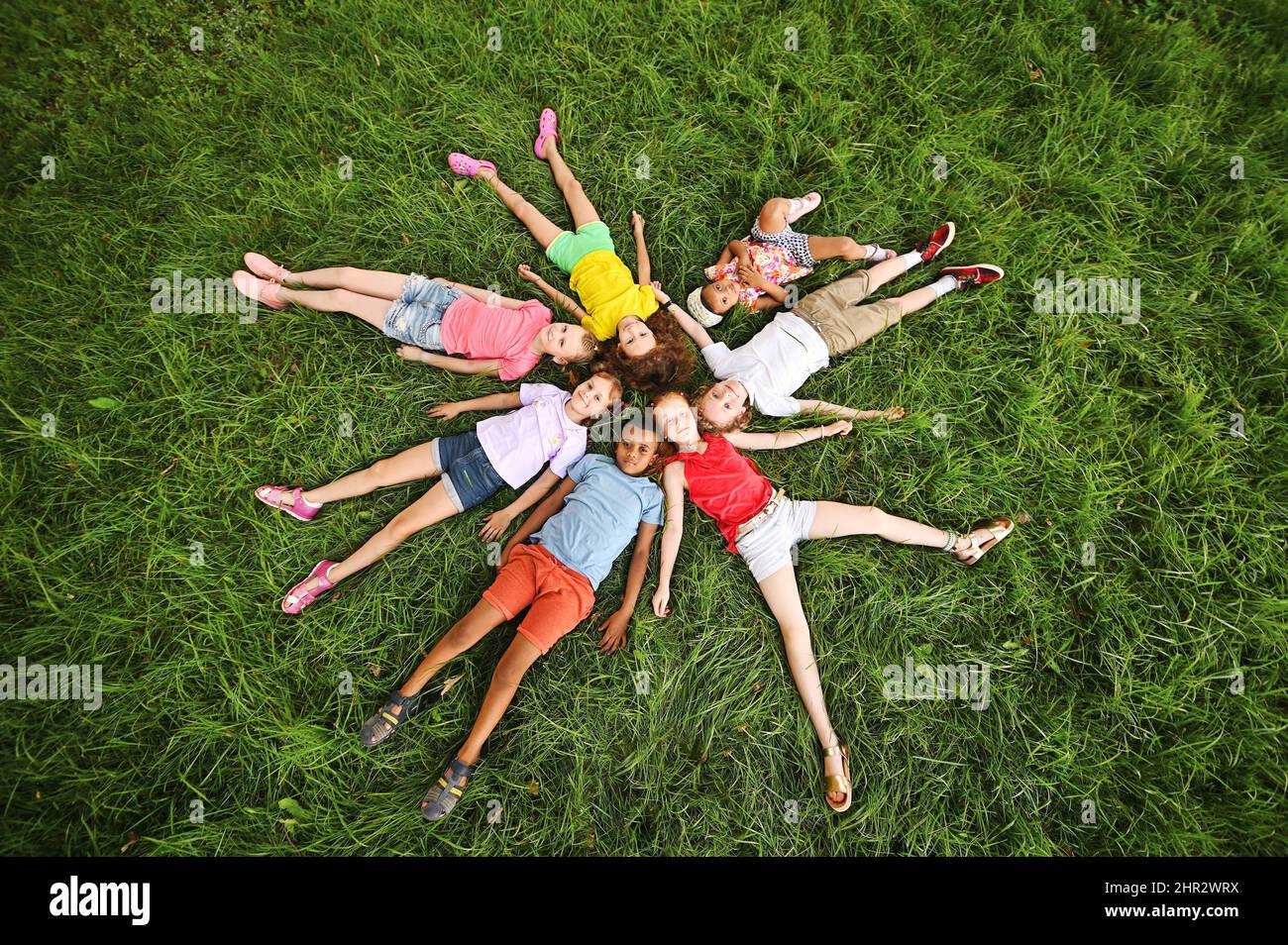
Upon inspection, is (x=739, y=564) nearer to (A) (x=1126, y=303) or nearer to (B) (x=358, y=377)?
(B) (x=358, y=377)

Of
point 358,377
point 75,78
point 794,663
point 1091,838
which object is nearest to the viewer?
point 1091,838

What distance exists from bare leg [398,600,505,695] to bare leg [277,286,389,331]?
2.12m

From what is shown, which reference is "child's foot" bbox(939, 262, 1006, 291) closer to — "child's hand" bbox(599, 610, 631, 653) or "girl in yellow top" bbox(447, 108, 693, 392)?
"girl in yellow top" bbox(447, 108, 693, 392)

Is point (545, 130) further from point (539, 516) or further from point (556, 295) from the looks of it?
point (539, 516)

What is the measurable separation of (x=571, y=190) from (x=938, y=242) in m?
2.75

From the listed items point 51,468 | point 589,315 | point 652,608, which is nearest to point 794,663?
point 652,608

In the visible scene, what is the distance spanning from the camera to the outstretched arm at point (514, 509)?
360 centimetres

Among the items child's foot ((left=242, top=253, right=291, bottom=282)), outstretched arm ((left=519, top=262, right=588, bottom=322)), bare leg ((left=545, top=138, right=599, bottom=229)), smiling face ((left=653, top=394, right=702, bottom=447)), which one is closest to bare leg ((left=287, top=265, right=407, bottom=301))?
child's foot ((left=242, top=253, right=291, bottom=282))

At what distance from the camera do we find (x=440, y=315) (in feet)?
12.5

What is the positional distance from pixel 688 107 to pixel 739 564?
3489mm

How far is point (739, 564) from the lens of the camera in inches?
147

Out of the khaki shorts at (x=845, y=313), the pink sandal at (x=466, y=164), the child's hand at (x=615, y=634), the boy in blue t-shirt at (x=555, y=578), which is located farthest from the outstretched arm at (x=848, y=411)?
the pink sandal at (x=466, y=164)

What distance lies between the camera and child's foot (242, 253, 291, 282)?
12.7ft

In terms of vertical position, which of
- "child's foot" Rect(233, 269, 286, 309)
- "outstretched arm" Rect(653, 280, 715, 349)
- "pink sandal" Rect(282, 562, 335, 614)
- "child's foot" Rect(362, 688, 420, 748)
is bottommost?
"child's foot" Rect(362, 688, 420, 748)
